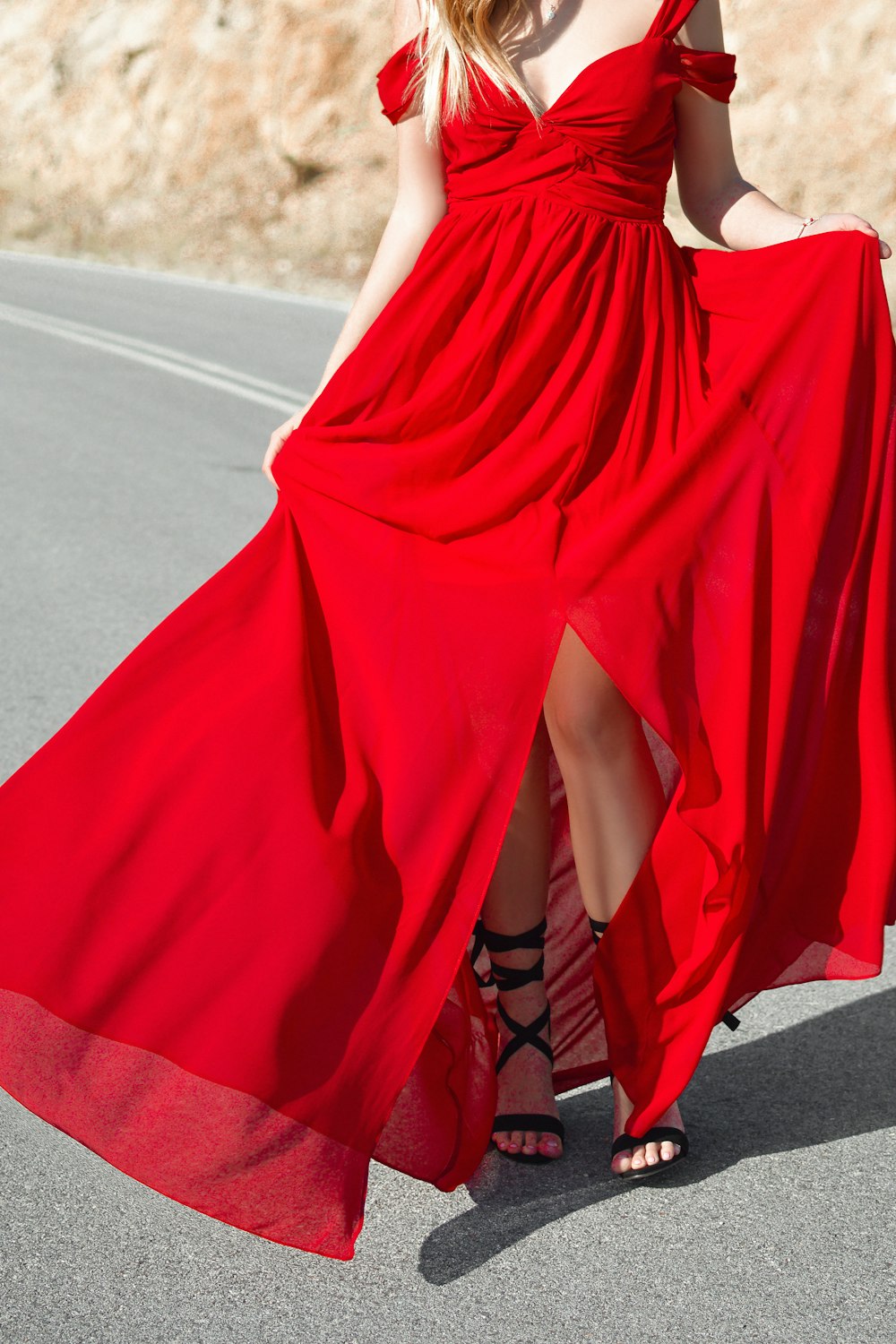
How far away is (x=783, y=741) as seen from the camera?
2.53 meters

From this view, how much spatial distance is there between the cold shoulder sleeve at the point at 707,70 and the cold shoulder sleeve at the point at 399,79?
454 mm

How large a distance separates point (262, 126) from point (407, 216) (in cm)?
2434

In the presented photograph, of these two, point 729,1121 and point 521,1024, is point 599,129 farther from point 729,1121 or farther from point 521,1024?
point 729,1121

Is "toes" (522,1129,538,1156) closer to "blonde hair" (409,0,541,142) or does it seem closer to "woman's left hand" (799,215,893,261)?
"woman's left hand" (799,215,893,261)

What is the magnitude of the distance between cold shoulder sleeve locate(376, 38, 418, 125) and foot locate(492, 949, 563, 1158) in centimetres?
147

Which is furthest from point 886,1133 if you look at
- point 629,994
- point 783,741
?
point 783,741

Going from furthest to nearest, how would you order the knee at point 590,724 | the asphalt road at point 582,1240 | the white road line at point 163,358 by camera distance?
the white road line at point 163,358
the knee at point 590,724
the asphalt road at point 582,1240

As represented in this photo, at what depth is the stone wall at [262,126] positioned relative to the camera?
2033 centimetres

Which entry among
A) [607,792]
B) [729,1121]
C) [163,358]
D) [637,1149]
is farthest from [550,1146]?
[163,358]

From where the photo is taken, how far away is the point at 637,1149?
2.63 meters

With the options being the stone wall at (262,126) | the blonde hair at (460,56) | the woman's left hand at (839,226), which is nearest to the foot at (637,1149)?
the woman's left hand at (839,226)

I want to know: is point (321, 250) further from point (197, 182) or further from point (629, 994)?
point (629, 994)

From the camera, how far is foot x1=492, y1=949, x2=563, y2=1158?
271 cm

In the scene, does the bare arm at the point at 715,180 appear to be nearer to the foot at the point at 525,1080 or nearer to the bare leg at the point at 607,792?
the bare leg at the point at 607,792
